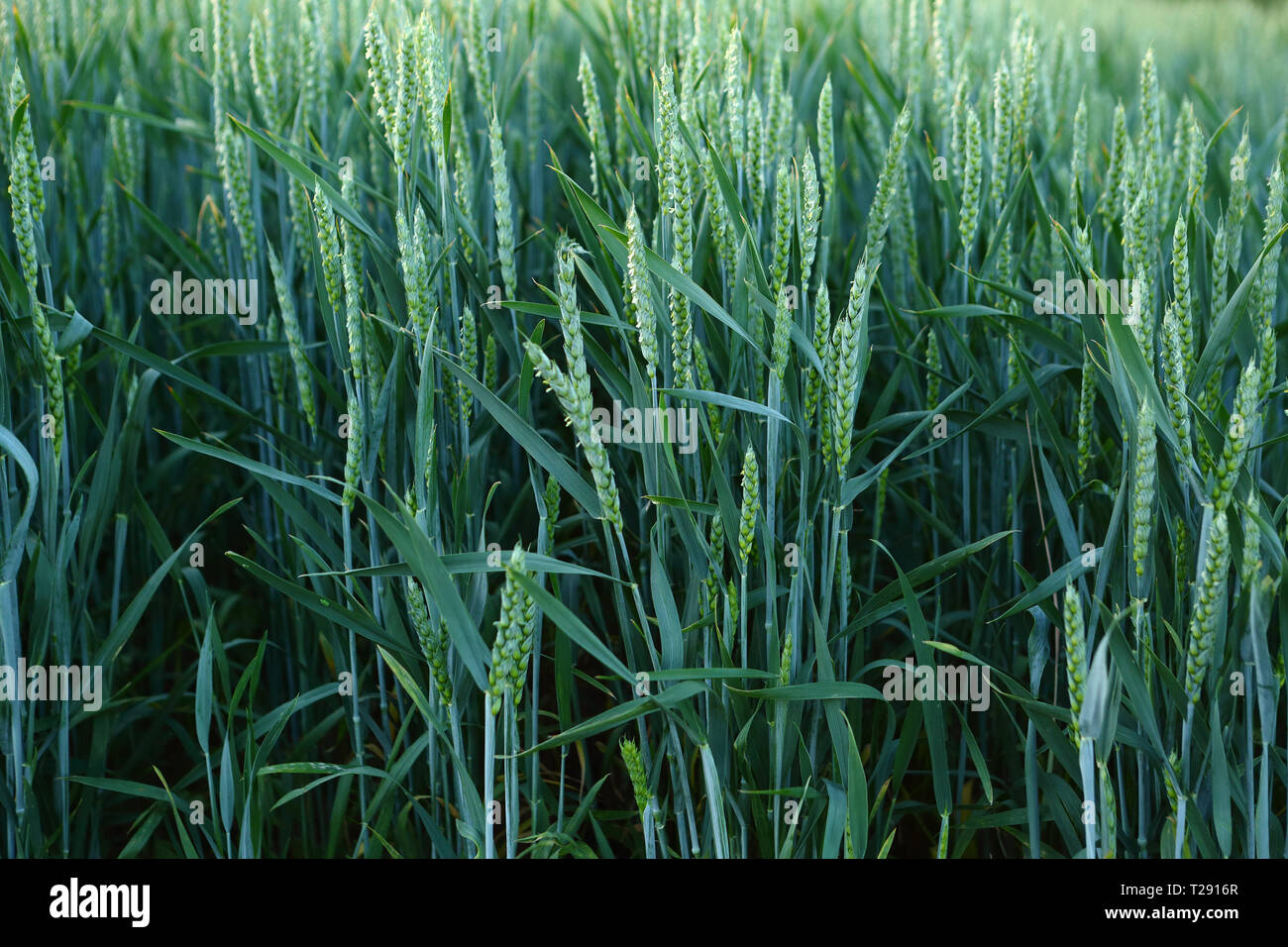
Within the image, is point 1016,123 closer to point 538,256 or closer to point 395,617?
point 538,256

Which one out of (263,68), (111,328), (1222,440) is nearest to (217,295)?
(111,328)

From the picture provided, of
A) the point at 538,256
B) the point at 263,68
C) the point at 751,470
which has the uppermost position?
the point at 263,68

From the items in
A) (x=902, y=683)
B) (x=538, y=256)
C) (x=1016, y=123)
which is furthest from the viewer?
(x=538, y=256)

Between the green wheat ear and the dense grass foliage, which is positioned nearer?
the green wheat ear

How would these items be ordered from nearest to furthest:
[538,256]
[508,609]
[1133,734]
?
[508,609] → [1133,734] → [538,256]

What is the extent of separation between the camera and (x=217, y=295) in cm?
116

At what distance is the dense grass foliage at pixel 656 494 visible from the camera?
0.75 metres

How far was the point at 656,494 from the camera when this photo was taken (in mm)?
776

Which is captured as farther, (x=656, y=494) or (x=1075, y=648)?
(x=656, y=494)

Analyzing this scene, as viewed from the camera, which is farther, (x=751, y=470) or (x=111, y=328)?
(x=111, y=328)

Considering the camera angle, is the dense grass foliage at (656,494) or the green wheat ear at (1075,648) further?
the dense grass foliage at (656,494)

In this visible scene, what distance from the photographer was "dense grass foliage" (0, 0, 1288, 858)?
29.6 inches

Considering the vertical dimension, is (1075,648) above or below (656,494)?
below
